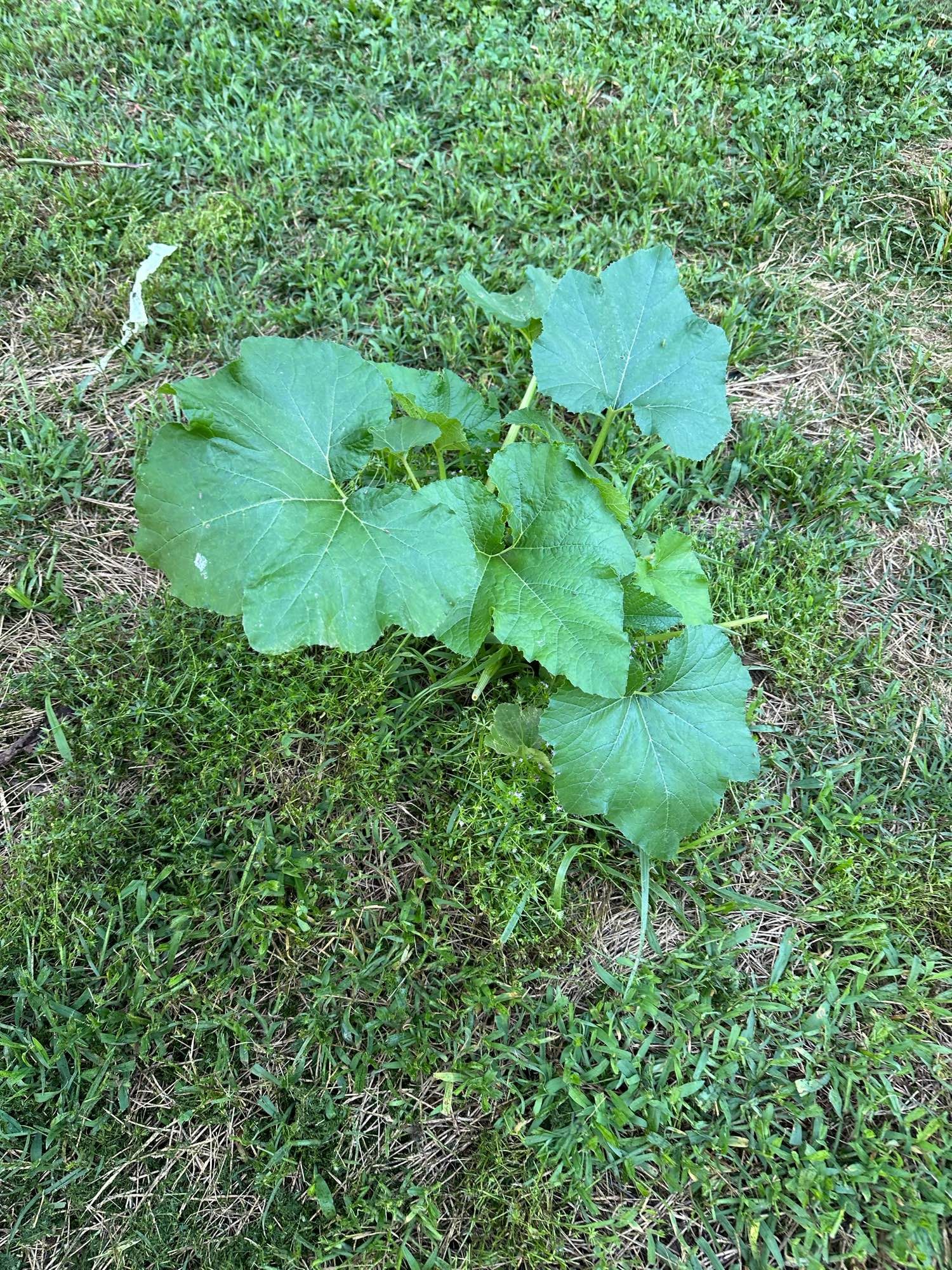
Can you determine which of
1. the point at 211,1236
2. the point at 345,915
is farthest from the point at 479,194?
the point at 211,1236

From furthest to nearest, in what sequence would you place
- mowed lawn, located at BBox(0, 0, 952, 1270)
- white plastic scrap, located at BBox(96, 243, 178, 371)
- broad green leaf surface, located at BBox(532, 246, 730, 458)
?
1. white plastic scrap, located at BBox(96, 243, 178, 371)
2. broad green leaf surface, located at BBox(532, 246, 730, 458)
3. mowed lawn, located at BBox(0, 0, 952, 1270)

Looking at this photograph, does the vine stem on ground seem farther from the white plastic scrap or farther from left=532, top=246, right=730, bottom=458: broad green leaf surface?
the white plastic scrap

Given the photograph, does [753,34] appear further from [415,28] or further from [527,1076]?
[527,1076]

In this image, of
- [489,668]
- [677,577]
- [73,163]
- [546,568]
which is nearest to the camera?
[546,568]

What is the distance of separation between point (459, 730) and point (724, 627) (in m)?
0.88

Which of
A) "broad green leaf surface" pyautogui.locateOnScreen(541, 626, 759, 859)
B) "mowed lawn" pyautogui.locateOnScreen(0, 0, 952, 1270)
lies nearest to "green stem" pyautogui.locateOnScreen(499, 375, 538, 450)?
"mowed lawn" pyautogui.locateOnScreen(0, 0, 952, 1270)

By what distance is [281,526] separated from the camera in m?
1.99

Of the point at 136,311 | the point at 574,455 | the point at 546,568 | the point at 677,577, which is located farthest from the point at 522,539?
the point at 136,311

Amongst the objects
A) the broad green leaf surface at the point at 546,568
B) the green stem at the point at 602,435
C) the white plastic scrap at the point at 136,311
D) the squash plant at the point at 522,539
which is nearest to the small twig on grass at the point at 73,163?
the white plastic scrap at the point at 136,311

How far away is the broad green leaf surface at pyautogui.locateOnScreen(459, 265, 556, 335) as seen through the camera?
2.55 m

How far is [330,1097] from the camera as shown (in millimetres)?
2096

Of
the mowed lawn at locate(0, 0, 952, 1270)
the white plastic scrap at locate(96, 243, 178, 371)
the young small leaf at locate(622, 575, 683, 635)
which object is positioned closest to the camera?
the mowed lawn at locate(0, 0, 952, 1270)

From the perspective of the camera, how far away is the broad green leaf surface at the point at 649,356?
7.79 ft

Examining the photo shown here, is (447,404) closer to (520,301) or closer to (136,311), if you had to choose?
(520,301)
